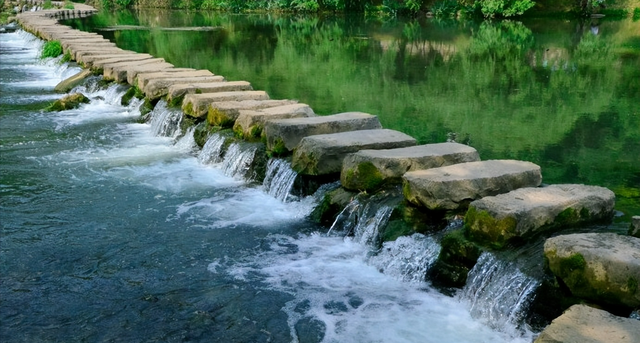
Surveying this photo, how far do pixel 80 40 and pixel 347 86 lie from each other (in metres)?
10.9

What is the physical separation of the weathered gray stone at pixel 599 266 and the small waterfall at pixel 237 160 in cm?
526

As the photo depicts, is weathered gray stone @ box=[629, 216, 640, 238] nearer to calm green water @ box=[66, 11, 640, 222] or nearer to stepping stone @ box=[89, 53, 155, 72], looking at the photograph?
calm green water @ box=[66, 11, 640, 222]

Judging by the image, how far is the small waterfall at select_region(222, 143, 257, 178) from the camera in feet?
31.7

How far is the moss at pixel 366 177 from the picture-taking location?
7609 millimetres

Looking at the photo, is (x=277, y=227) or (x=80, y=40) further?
(x=80, y=40)

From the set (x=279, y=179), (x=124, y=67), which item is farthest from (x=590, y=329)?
(x=124, y=67)

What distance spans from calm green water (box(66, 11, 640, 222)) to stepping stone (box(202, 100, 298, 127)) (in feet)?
Result: 9.26

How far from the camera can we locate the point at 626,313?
486 cm

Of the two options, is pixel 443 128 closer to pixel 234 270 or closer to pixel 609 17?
pixel 234 270

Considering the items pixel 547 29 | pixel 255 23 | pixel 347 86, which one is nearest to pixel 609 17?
pixel 547 29

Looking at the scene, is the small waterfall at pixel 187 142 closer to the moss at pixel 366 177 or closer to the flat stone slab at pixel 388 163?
the flat stone slab at pixel 388 163

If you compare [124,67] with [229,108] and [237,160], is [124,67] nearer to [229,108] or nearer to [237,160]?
[229,108]

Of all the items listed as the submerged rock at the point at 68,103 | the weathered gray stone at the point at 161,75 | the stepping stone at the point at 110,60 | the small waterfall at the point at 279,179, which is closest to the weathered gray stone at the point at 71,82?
the stepping stone at the point at 110,60

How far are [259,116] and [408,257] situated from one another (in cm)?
427
